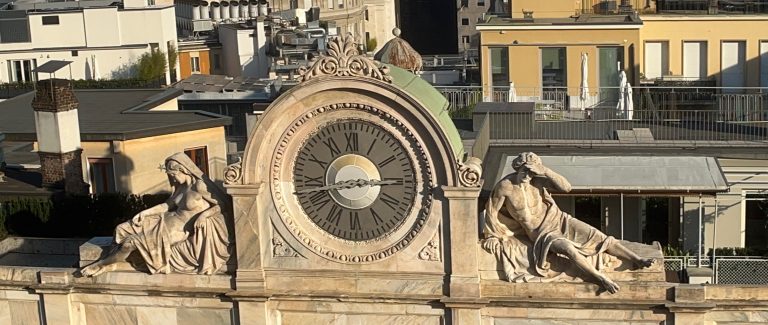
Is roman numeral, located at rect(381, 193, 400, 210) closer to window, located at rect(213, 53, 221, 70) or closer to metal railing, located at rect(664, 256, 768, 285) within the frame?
metal railing, located at rect(664, 256, 768, 285)

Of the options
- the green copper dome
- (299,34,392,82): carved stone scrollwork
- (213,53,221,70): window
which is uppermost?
(299,34,392,82): carved stone scrollwork

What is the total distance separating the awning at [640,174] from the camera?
30828 mm

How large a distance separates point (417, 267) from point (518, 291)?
6.18ft

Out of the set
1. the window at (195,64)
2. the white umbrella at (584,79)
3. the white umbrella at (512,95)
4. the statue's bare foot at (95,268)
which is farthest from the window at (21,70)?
the statue's bare foot at (95,268)

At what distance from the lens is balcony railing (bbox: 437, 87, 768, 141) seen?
41938 mm

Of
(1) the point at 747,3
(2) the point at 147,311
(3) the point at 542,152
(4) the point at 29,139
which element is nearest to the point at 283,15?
(1) the point at 747,3

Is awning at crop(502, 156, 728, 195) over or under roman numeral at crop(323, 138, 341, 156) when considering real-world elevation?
under

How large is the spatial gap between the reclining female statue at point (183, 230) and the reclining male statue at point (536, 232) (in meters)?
5.07

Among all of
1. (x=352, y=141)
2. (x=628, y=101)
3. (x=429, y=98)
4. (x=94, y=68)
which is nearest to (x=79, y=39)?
(x=94, y=68)

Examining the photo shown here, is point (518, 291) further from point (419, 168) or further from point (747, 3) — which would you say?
point (747, 3)

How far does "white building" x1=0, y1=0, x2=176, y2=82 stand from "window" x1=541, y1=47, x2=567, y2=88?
4225 centimetres

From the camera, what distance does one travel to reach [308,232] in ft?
81.7

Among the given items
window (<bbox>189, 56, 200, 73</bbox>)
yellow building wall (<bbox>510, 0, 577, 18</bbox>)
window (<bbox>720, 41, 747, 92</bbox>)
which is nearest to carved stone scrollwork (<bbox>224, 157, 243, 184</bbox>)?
window (<bbox>720, 41, 747, 92</bbox>)

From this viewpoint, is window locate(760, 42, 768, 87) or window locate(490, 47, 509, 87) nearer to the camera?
window locate(760, 42, 768, 87)
